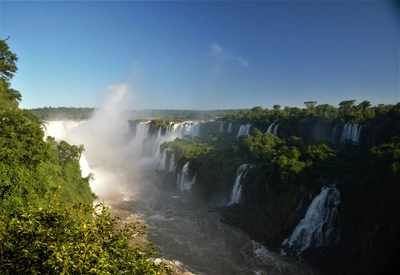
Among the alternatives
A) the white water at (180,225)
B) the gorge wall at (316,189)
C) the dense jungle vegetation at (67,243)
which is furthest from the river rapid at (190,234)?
the dense jungle vegetation at (67,243)

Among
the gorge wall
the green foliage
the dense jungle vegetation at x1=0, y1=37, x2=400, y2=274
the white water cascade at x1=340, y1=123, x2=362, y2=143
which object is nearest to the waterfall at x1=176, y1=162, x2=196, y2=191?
the gorge wall

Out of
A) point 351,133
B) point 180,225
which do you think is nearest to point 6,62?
point 180,225

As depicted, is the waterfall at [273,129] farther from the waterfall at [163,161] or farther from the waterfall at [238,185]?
the waterfall at [163,161]

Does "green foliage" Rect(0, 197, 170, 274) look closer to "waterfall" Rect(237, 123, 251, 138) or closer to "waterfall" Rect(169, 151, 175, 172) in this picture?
"waterfall" Rect(169, 151, 175, 172)

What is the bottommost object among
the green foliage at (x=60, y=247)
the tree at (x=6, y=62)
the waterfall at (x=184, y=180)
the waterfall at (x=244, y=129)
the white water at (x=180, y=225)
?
the white water at (x=180, y=225)

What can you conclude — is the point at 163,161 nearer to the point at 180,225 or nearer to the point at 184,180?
the point at 184,180

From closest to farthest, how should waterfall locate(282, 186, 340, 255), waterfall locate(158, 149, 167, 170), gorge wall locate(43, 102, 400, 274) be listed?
gorge wall locate(43, 102, 400, 274)
waterfall locate(282, 186, 340, 255)
waterfall locate(158, 149, 167, 170)
